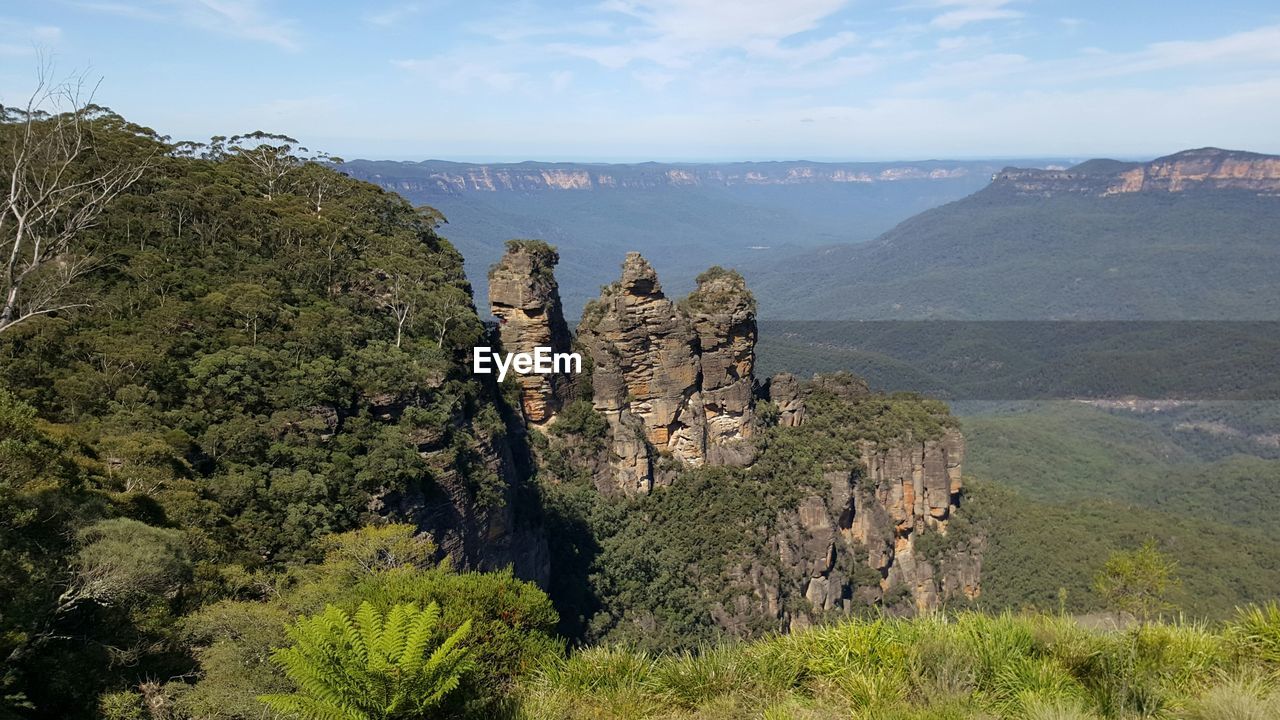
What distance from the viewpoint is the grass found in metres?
7.49

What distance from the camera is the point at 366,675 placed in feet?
22.8

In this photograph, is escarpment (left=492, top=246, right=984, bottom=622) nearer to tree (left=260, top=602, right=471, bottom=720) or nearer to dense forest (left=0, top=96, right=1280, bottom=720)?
dense forest (left=0, top=96, right=1280, bottom=720)

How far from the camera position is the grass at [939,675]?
7488 mm

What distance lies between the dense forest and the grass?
1.6 inches

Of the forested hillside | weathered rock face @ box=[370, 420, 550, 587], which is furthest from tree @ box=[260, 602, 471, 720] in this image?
weathered rock face @ box=[370, 420, 550, 587]

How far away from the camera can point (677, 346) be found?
37.9 metres

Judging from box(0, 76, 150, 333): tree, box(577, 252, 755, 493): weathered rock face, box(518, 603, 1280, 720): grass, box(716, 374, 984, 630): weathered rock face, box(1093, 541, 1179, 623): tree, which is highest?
box(0, 76, 150, 333): tree

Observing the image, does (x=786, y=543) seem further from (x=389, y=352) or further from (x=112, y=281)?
(x=112, y=281)

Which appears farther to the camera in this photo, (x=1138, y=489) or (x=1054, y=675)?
(x=1138, y=489)

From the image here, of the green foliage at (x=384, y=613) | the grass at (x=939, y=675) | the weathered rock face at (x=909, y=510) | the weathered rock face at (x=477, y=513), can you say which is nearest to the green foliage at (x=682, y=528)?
the weathered rock face at (x=909, y=510)

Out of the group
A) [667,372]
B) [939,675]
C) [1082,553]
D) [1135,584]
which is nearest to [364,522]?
[939,675]

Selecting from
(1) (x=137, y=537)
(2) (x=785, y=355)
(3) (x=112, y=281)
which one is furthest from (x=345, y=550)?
(2) (x=785, y=355)

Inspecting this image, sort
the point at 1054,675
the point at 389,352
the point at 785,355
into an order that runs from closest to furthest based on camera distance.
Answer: the point at 1054,675 → the point at 389,352 → the point at 785,355

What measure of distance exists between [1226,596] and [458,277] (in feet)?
162
